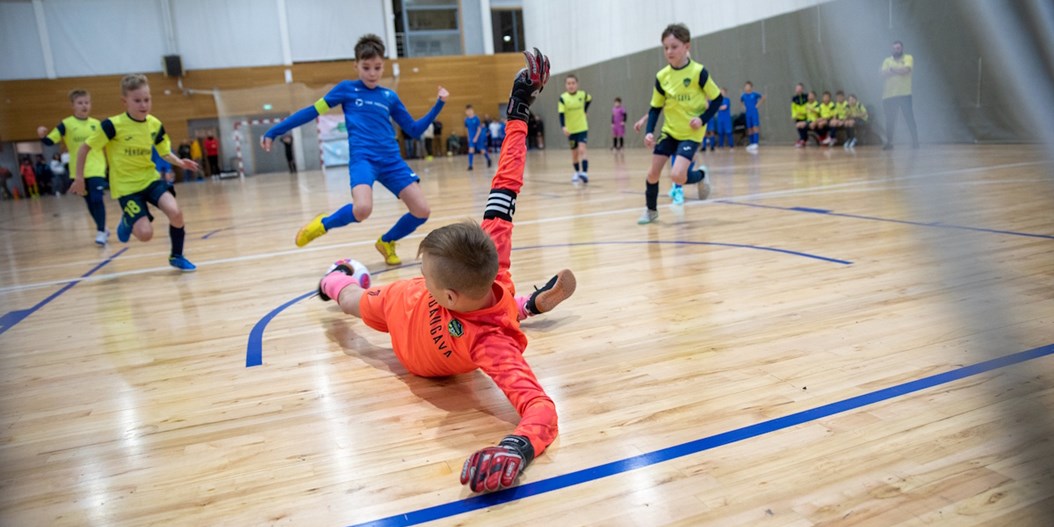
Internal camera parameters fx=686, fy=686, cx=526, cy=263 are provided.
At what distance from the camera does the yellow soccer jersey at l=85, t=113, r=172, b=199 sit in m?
5.42

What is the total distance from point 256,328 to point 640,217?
3.77m

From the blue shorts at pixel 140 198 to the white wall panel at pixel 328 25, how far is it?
2114 centimetres

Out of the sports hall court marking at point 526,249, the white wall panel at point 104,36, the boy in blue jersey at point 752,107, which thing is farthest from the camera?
the white wall panel at point 104,36

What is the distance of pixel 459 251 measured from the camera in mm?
A: 2084

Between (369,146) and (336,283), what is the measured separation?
1.92 meters

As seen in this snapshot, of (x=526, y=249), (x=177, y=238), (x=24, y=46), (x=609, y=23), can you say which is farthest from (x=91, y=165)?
(x=24, y=46)

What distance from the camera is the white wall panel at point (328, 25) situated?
995 inches

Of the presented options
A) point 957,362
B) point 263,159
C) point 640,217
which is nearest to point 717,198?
point 640,217

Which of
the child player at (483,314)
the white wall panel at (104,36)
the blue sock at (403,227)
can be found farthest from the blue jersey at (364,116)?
the white wall panel at (104,36)

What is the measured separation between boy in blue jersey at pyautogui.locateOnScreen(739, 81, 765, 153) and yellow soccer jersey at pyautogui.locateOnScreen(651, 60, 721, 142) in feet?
35.6

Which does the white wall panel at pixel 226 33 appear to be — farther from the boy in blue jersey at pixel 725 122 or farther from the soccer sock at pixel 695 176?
the soccer sock at pixel 695 176

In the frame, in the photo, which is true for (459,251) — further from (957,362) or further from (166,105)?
(166,105)

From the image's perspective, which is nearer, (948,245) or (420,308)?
(948,245)

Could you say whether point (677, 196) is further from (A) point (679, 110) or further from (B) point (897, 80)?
(B) point (897, 80)
